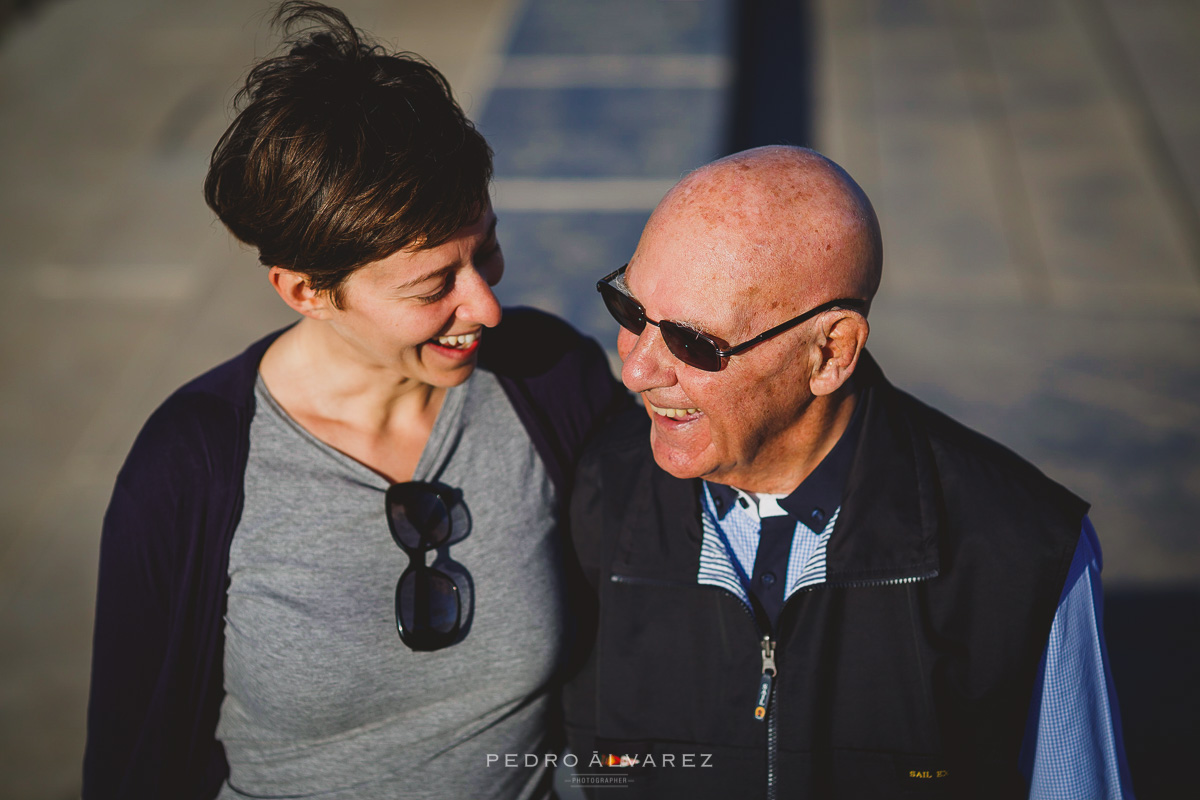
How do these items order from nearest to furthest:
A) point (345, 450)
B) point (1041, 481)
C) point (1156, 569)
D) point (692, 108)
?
point (1041, 481) < point (345, 450) < point (1156, 569) < point (692, 108)

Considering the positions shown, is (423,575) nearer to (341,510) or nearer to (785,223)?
(341,510)

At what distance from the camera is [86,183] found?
6.61 m

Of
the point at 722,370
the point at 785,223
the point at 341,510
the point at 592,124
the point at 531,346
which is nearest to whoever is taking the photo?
the point at 785,223

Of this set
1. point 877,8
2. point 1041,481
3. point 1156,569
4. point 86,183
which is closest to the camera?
point 1041,481

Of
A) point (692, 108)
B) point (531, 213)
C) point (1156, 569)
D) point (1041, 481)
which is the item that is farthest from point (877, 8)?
point (1041, 481)

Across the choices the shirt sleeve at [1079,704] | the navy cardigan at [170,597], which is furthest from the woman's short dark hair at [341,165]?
the shirt sleeve at [1079,704]

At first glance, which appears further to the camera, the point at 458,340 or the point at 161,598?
the point at 458,340

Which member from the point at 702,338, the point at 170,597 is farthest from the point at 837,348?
the point at 170,597

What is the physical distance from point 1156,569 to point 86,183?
289 inches

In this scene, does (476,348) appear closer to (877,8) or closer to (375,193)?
(375,193)

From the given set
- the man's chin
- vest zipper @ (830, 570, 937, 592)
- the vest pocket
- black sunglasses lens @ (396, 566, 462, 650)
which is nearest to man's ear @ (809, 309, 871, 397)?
the man's chin

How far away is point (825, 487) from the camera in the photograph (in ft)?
6.39

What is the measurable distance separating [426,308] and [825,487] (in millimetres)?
978

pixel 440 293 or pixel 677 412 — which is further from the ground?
pixel 440 293
